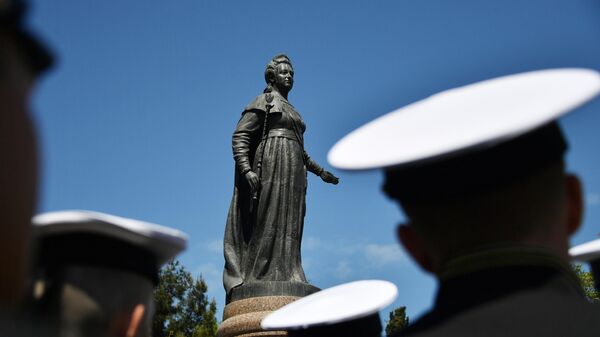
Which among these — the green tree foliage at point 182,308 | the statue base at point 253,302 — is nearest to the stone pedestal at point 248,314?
the statue base at point 253,302

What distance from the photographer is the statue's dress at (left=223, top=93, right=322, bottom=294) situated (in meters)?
8.52

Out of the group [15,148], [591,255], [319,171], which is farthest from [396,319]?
[15,148]

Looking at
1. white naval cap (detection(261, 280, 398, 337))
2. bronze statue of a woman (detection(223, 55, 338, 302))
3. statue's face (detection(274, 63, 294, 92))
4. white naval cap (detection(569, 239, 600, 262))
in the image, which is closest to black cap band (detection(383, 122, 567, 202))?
white naval cap (detection(261, 280, 398, 337))

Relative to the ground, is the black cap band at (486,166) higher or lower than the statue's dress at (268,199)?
lower

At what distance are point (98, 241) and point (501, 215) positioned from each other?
66 centimetres

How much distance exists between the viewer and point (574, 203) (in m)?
1.44

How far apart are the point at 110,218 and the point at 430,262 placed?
0.59 m

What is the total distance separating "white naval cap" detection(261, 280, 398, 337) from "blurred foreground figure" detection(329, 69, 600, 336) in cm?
47

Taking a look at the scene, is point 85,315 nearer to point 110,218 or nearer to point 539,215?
point 110,218

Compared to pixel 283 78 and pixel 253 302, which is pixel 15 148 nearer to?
pixel 253 302

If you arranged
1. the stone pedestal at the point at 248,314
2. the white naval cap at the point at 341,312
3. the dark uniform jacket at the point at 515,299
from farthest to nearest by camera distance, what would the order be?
the stone pedestal at the point at 248,314 < the white naval cap at the point at 341,312 < the dark uniform jacket at the point at 515,299

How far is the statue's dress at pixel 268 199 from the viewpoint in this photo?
852 centimetres

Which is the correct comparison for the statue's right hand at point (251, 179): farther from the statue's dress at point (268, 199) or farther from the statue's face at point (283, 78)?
the statue's face at point (283, 78)

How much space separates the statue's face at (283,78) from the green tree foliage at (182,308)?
58.4 feet
